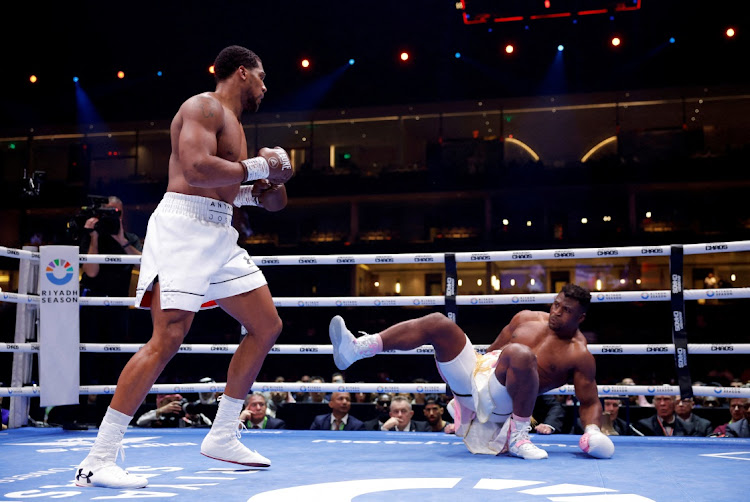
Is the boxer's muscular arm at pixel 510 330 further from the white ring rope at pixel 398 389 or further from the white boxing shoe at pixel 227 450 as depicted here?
the white boxing shoe at pixel 227 450

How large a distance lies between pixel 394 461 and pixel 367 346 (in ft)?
1.70

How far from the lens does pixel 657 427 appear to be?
16.0 ft

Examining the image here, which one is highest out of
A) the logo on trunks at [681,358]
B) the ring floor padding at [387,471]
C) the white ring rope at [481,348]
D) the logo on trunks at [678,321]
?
the logo on trunks at [678,321]

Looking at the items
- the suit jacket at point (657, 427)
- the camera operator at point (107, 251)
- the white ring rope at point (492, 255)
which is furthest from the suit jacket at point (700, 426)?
the camera operator at point (107, 251)

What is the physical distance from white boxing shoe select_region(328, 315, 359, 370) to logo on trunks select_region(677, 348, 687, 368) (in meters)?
1.64

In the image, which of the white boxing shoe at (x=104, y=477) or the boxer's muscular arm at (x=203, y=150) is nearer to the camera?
the white boxing shoe at (x=104, y=477)

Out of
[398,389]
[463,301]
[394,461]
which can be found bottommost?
[394,461]

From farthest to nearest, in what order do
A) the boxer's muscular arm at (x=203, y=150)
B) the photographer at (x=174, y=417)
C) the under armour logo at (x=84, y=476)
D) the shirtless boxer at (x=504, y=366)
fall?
1. the photographer at (x=174, y=417)
2. the shirtless boxer at (x=504, y=366)
3. the boxer's muscular arm at (x=203, y=150)
4. the under armour logo at (x=84, y=476)

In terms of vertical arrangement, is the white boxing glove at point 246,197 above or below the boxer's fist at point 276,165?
below

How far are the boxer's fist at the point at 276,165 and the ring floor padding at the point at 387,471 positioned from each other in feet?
3.24

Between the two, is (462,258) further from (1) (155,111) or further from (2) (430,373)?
(1) (155,111)

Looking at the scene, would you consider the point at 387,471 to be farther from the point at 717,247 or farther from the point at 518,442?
the point at 717,247

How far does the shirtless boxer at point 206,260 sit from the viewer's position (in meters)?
2.11

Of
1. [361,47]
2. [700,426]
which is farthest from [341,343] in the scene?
[361,47]
